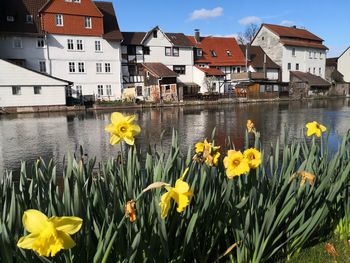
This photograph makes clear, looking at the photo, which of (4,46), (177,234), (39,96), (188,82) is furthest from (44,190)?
(188,82)

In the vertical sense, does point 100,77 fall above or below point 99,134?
above

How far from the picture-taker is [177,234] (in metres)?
2.73

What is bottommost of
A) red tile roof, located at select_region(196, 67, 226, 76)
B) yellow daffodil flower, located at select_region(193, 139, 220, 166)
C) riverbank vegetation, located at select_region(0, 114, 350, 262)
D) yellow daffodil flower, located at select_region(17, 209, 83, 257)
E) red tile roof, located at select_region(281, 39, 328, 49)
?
riverbank vegetation, located at select_region(0, 114, 350, 262)

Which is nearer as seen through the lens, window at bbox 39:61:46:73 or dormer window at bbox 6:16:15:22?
dormer window at bbox 6:16:15:22

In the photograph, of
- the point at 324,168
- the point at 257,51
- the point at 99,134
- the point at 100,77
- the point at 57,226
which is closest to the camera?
the point at 57,226

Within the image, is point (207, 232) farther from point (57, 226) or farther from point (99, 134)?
point (99, 134)

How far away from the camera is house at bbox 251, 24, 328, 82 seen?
2589 inches

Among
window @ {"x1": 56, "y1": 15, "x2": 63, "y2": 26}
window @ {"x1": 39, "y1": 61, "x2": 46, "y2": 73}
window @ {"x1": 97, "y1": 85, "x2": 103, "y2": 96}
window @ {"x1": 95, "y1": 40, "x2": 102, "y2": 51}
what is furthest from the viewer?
window @ {"x1": 97, "y1": 85, "x2": 103, "y2": 96}

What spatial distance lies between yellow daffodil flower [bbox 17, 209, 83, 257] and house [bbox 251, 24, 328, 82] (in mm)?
66199

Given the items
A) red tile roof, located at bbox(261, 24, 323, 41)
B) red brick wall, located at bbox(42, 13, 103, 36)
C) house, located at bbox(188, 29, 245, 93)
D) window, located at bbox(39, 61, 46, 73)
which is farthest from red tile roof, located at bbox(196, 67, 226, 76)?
window, located at bbox(39, 61, 46, 73)

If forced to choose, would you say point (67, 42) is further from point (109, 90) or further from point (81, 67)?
point (109, 90)

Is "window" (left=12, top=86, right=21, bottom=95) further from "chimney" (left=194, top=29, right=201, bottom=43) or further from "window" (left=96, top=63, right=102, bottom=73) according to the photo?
"chimney" (left=194, top=29, right=201, bottom=43)

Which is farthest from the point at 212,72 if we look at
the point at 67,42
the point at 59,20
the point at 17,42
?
the point at 17,42

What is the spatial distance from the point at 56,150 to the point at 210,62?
152ft
